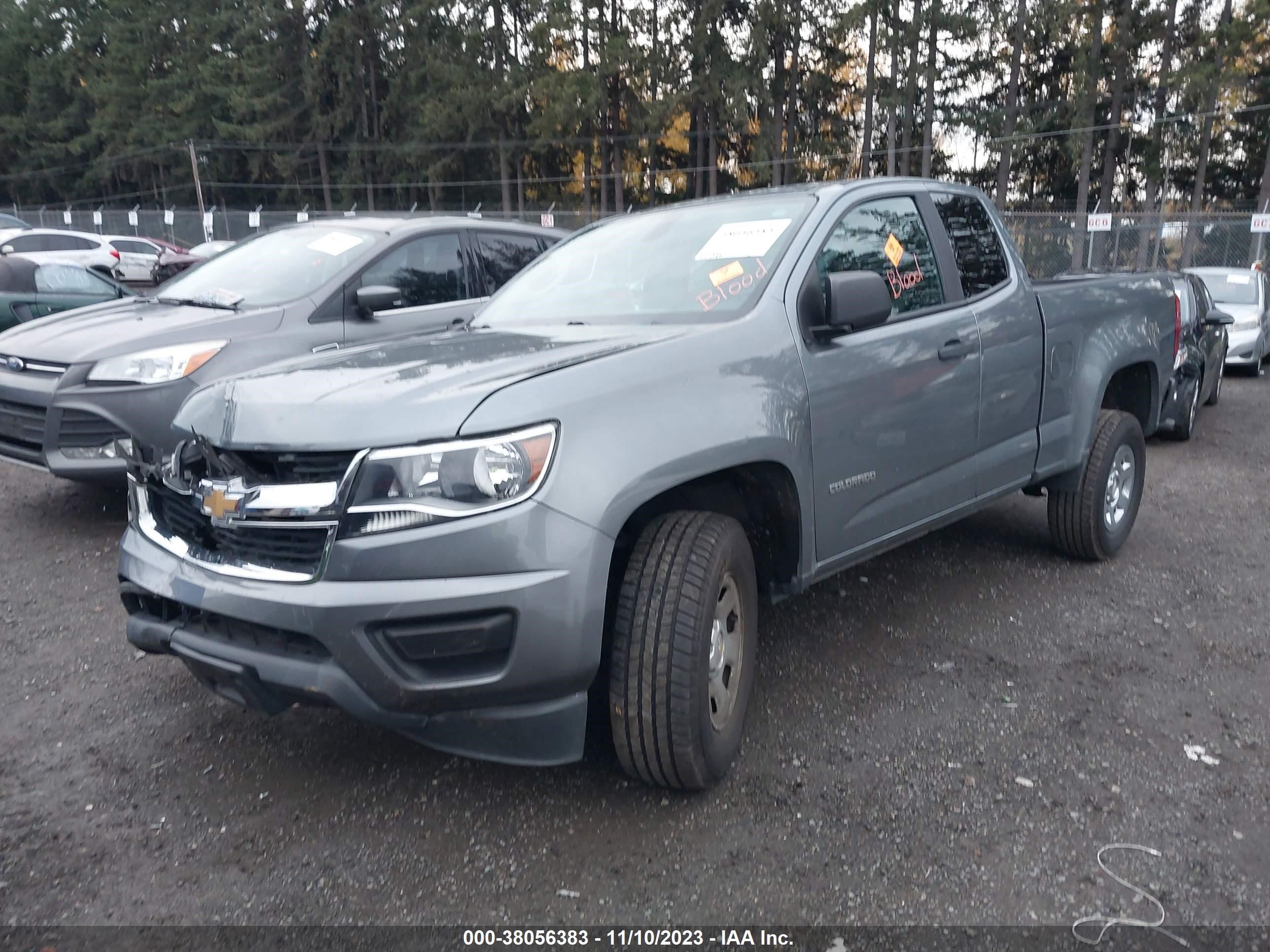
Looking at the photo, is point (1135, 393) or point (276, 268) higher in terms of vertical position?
point (276, 268)

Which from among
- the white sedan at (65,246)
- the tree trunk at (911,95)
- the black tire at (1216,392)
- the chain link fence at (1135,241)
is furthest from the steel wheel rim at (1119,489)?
the tree trunk at (911,95)

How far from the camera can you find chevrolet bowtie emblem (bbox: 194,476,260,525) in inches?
99.3

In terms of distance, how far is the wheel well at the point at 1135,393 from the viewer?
531 cm

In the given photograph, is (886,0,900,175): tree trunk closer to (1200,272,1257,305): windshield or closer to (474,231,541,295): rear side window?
(1200,272,1257,305): windshield

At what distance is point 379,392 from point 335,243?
3.87m

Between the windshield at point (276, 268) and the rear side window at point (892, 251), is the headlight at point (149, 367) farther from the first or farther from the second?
the rear side window at point (892, 251)

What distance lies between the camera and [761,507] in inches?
126

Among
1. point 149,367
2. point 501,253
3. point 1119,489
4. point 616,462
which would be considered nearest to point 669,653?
point 616,462

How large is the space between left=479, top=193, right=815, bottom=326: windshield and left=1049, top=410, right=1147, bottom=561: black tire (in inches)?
86.2

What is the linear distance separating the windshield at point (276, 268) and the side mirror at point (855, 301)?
141 inches

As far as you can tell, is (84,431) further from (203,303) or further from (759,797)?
(759,797)

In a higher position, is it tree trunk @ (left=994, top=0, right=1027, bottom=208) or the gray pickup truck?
tree trunk @ (left=994, top=0, right=1027, bottom=208)

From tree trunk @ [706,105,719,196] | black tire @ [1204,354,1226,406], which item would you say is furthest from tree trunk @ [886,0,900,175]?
black tire @ [1204,354,1226,406]

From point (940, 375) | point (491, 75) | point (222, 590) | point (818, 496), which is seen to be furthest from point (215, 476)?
point (491, 75)
